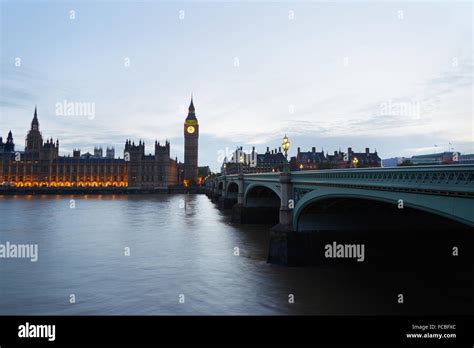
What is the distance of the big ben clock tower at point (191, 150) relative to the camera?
17725 centimetres

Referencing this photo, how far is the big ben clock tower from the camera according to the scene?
177 m

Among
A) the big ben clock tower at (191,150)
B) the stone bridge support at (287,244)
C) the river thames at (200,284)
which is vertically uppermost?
the big ben clock tower at (191,150)

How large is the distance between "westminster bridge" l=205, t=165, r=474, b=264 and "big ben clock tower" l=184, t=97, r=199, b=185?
475 ft

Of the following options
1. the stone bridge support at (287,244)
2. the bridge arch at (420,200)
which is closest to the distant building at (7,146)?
the stone bridge support at (287,244)

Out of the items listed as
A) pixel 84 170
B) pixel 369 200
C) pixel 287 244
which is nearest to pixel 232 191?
pixel 287 244

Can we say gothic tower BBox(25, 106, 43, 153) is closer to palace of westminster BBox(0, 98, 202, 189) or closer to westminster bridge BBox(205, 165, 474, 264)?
palace of westminster BBox(0, 98, 202, 189)

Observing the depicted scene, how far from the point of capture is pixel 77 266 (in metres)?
22.1

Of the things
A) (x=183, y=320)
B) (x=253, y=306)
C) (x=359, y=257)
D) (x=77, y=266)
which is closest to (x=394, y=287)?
(x=359, y=257)

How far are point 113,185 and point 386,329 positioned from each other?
147657 mm

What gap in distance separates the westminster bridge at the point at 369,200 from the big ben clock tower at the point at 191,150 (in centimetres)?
14483

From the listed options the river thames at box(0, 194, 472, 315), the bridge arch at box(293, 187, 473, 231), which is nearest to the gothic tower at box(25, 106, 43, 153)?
the river thames at box(0, 194, 472, 315)

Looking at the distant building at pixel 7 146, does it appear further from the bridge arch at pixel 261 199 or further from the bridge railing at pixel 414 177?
the bridge railing at pixel 414 177

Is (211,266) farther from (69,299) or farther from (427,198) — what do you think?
(427,198)

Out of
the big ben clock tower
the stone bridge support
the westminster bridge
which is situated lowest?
the stone bridge support
